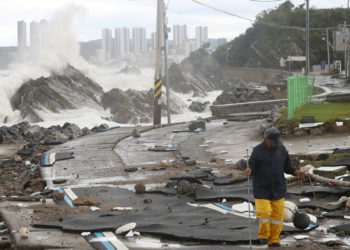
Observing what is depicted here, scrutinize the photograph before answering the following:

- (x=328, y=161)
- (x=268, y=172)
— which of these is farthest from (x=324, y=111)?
(x=268, y=172)

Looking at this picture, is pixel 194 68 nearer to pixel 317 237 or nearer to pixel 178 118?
pixel 178 118

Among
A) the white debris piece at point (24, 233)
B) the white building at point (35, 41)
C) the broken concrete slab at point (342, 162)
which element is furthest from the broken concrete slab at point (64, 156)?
the white building at point (35, 41)

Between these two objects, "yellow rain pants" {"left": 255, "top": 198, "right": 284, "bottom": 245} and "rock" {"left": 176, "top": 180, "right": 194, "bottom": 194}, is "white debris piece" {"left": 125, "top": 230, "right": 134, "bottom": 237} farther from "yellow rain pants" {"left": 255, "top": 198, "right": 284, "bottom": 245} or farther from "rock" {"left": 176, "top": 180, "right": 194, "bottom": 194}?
"rock" {"left": 176, "top": 180, "right": 194, "bottom": 194}

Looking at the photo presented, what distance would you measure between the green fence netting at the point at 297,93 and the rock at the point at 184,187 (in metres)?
9.25

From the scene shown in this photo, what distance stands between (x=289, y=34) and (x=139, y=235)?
84.9 meters

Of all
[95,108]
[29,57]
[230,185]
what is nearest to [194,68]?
[29,57]

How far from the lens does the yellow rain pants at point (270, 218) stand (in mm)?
6992

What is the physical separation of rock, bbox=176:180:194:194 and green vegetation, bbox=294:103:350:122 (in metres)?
8.63

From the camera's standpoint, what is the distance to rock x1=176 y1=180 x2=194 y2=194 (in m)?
10.9

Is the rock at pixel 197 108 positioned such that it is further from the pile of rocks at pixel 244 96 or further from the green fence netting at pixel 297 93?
the green fence netting at pixel 297 93

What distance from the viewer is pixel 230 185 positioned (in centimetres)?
1162

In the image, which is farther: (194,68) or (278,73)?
(194,68)

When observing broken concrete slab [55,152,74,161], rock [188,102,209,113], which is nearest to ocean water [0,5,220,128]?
rock [188,102,209,113]

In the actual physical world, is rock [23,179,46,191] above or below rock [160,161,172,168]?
below
